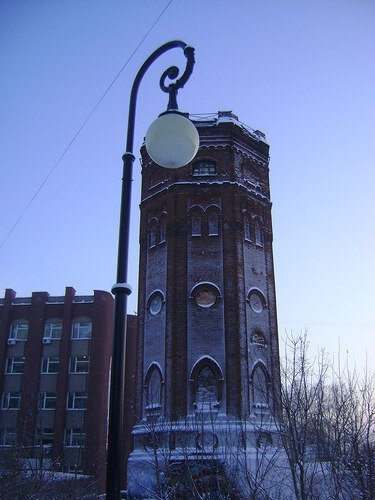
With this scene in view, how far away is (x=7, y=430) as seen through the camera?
35594 millimetres

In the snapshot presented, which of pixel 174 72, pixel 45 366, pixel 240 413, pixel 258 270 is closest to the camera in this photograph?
pixel 174 72

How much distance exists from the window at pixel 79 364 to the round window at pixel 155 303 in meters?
16.3

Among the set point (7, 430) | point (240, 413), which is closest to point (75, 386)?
point (7, 430)

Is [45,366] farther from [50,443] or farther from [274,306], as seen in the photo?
[274,306]

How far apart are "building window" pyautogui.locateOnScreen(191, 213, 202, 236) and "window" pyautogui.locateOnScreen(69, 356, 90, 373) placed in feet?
60.0

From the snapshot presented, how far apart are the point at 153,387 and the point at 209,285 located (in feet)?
16.0

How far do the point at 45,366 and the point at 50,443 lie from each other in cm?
547

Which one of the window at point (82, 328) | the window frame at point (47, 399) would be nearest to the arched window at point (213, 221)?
the window at point (82, 328)

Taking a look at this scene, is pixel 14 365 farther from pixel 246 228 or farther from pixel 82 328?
pixel 246 228

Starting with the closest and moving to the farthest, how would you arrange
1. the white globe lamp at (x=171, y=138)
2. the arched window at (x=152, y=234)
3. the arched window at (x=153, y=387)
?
the white globe lamp at (x=171, y=138)
the arched window at (x=153, y=387)
the arched window at (x=152, y=234)

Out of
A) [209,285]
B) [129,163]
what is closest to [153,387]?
[209,285]

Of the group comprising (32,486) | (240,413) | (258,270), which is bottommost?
(32,486)

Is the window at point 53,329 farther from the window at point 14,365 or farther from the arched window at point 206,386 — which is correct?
the arched window at point 206,386

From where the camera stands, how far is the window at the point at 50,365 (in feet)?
121
